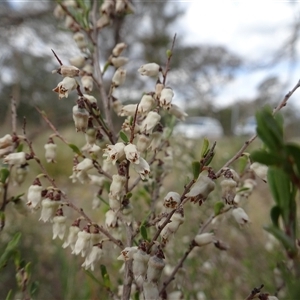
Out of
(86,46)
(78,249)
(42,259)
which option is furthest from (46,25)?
(78,249)

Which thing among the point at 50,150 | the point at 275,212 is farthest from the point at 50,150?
the point at 275,212

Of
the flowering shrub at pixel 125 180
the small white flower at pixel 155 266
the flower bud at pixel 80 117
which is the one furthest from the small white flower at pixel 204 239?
the flower bud at pixel 80 117

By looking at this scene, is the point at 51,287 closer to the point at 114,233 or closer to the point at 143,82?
the point at 114,233

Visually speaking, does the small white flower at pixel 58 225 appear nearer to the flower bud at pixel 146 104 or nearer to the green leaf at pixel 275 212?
the flower bud at pixel 146 104

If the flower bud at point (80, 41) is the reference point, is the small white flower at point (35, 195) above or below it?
below

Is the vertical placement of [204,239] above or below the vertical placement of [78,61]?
below

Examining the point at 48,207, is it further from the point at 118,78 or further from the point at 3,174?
the point at 118,78
